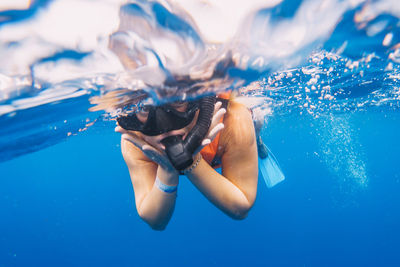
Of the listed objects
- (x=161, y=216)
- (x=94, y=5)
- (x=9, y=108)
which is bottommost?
(x=9, y=108)

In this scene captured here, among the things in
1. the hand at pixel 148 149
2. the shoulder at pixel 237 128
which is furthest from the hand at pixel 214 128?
the shoulder at pixel 237 128

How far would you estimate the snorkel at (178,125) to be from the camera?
106 inches

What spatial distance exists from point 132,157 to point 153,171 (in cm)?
42

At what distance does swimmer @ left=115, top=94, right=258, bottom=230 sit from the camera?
109 inches

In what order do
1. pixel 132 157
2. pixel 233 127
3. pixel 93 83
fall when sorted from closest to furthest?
pixel 233 127
pixel 132 157
pixel 93 83

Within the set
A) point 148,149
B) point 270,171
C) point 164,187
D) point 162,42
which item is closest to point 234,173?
point 164,187

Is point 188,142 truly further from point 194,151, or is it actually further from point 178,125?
point 178,125

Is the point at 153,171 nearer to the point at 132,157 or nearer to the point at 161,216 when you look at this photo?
the point at 132,157

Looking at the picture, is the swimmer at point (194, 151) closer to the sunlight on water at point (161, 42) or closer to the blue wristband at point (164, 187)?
the blue wristband at point (164, 187)

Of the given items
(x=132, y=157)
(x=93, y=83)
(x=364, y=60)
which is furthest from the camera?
(x=364, y=60)

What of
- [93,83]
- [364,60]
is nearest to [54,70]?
[93,83]

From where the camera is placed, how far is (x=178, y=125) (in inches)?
117

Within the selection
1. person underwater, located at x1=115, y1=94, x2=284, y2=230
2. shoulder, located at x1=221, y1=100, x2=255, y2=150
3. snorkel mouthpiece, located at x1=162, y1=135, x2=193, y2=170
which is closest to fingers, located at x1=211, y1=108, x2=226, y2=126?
person underwater, located at x1=115, y1=94, x2=284, y2=230

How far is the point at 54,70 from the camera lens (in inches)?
136
